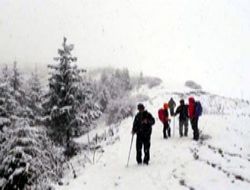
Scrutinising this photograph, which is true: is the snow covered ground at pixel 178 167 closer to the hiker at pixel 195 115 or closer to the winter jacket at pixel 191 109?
the hiker at pixel 195 115

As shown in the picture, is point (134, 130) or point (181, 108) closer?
point (134, 130)

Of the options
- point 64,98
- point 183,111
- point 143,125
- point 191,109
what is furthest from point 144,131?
point 64,98

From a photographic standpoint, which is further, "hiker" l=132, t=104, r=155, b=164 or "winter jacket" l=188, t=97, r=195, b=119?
"winter jacket" l=188, t=97, r=195, b=119

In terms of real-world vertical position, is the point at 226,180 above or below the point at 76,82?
below

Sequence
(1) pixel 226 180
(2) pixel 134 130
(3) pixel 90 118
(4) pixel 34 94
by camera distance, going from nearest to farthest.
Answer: (1) pixel 226 180
(2) pixel 134 130
(3) pixel 90 118
(4) pixel 34 94

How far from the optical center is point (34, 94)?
38.5 meters

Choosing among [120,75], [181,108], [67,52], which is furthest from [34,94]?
[120,75]

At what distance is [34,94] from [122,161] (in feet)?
84.5

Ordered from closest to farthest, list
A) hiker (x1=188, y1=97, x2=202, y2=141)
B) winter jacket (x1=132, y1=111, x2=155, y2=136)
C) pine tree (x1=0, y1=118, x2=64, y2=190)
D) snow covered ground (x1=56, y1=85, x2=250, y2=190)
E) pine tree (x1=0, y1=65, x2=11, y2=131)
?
snow covered ground (x1=56, y1=85, x2=250, y2=190)
pine tree (x1=0, y1=118, x2=64, y2=190)
winter jacket (x1=132, y1=111, x2=155, y2=136)
pine tree (x1=0, y1=65, x2=11, y2=131)
hiker (x1=188, y1=97, x2=202, y2=141)

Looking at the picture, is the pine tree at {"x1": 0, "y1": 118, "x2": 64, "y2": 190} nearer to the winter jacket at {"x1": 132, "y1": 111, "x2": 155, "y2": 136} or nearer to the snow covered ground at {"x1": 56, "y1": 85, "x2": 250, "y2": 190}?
the snow covered ground at {"x1": 56, "y1": 85, "x2": 250, "y2": 190}

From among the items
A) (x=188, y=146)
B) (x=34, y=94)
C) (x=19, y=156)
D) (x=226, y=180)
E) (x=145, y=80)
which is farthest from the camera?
(x=145, y=80)

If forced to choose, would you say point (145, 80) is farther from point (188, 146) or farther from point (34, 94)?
point (188, 146)

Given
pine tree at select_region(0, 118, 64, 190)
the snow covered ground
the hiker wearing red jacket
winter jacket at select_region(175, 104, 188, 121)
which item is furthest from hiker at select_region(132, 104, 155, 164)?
winter jacket at select_region(175, 104, 188, 121)

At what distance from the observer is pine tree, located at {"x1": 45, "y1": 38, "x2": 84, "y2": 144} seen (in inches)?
796
